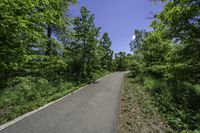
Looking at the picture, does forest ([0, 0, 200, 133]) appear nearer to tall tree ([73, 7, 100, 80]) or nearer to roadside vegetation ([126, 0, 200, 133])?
roadside vegetation ([126, 0, 200, 133])

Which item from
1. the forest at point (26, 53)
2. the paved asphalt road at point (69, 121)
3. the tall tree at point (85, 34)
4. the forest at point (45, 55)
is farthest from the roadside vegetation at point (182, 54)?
the tall tree at point (85, 34)

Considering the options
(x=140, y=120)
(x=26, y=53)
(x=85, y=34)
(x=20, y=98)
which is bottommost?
(x=140, y=120)

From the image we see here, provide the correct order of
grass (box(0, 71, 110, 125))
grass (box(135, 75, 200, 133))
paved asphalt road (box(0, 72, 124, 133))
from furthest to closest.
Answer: grass (box(0, 71, 110, 125))
grass (box(135, 75, 200, 133))
paved asphalt road (box(0, 72, 124, 133))

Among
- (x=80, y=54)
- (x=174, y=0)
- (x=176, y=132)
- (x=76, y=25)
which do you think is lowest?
(x=176, y=132)

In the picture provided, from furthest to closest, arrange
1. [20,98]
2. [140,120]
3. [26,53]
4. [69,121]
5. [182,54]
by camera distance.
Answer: [182,54], [20,98], [26,53], [140,120], [69,121]

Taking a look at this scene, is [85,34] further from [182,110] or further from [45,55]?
[182,110]

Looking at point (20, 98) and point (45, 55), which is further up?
point (45, 55)

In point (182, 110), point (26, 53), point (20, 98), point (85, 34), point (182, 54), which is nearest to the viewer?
point (26, 53)

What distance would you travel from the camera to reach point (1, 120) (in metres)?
4.65

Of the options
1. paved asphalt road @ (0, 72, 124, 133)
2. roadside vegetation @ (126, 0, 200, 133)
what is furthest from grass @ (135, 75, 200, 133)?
paved asphalt road @ (0, 72, 124, 133)

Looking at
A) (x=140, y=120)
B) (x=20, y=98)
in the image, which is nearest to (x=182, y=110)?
(x=140, y=120)

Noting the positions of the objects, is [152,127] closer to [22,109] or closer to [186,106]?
[186,106]

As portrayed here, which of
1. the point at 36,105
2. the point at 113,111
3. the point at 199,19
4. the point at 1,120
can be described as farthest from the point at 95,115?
the point at 199,19

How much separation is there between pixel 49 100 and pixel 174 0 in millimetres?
7413
